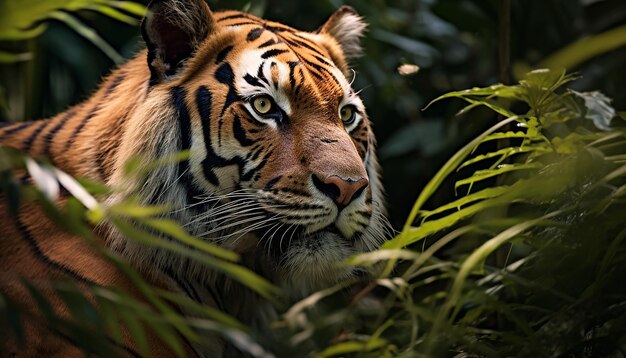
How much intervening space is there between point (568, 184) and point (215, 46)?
32.7 inches

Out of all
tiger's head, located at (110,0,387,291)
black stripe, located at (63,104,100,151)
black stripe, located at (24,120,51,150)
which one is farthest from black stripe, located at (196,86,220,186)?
black stripe, located at (24,120,51,150)

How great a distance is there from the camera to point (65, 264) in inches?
71.7

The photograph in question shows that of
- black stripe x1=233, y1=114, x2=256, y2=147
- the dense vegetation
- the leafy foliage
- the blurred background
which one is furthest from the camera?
the blurred background

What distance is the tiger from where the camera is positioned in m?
1.79

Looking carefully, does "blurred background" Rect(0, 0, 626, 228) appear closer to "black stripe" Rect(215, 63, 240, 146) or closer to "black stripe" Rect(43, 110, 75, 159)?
"black stripe" Rect(43, 110, 75, 159)

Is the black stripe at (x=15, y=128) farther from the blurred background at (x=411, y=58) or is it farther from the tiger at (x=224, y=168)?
the blurred background at (x=411, y=58)

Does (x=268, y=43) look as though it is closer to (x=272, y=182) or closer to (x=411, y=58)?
(x=272, y=182)

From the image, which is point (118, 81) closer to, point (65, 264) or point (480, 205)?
point (65, 264)

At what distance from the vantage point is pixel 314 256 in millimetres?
1815

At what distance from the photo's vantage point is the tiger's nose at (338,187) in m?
1.74

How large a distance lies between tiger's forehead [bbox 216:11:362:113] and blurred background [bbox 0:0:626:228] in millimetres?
884

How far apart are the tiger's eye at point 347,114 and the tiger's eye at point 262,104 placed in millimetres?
183

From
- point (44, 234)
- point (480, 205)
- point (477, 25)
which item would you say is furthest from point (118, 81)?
point (477, 25)

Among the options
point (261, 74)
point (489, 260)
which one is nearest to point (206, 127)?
point (261, 74)
